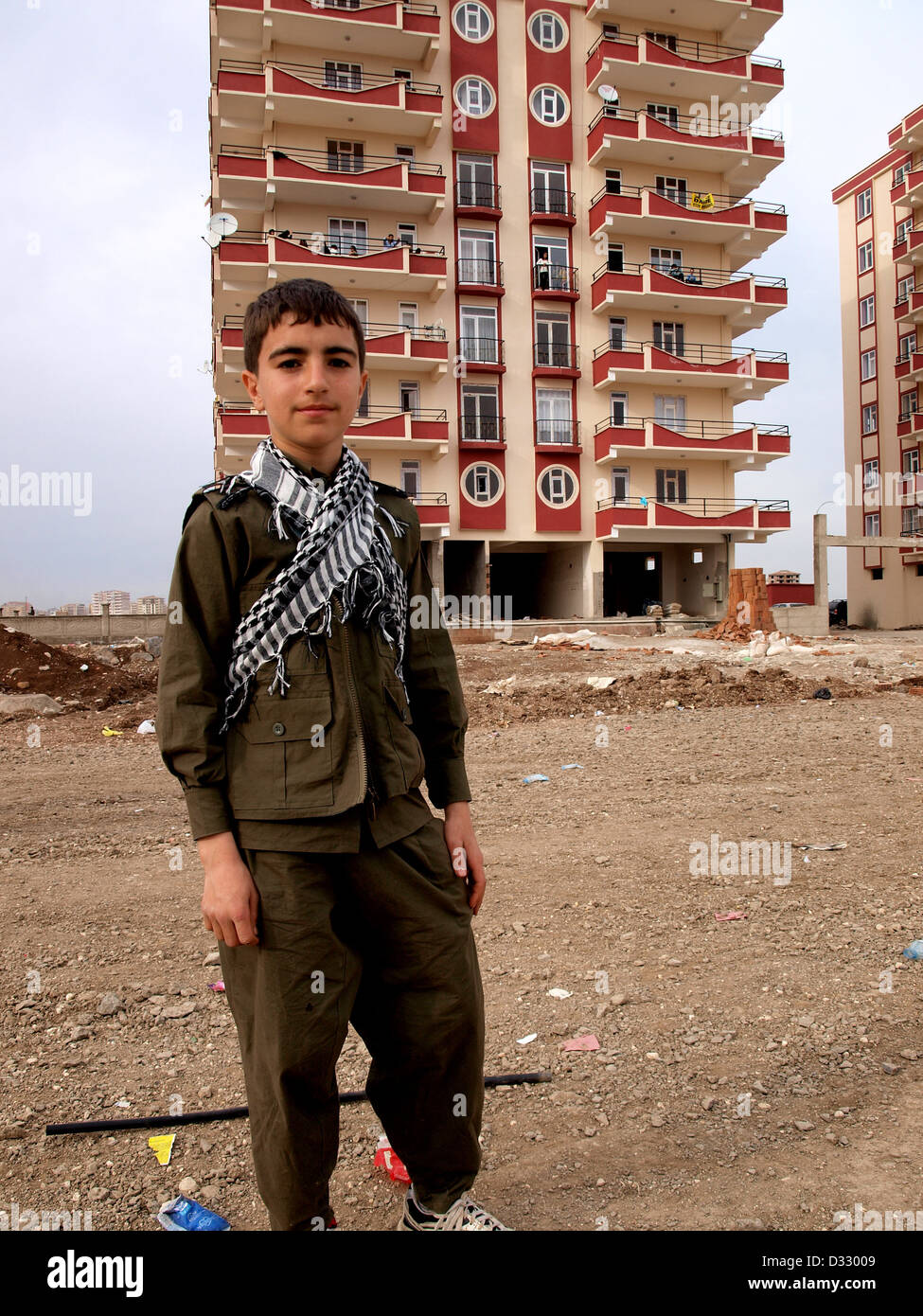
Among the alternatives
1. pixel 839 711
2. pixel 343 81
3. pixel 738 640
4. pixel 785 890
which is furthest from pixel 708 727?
pixel 343 81

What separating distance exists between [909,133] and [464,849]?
153 ft

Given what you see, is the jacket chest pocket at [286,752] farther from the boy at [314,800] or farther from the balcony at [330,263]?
the balcony at [330,263]

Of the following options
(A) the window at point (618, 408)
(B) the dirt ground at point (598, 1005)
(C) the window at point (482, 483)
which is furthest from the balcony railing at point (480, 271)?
(B) the dirt ground at point (598, 1005)

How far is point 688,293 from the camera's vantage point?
92.7 ft

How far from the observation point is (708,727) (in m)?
8.27

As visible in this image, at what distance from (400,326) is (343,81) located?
7.76 m

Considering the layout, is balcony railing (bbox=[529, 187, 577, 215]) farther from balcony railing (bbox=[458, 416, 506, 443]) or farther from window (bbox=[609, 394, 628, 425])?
balcony railing (bbox=[458, 416, 506, 443])

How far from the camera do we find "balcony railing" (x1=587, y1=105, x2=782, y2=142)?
27.7 m

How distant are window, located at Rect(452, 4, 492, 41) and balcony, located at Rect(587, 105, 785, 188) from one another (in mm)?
4488

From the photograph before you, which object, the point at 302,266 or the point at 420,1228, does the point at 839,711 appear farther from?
the point at 302,266

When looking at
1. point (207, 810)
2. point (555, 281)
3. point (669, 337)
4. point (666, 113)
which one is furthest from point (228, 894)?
point (666, 113)

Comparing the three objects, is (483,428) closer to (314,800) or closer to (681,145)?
(681,145)

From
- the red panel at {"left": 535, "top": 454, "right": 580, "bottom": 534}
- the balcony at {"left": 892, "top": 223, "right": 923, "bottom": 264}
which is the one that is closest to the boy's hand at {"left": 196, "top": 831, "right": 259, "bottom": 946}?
A: the red panel at {"left": 535, "top": 454, "right": 580, "bottom": 534}

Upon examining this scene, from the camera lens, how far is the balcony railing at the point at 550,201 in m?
28.1
